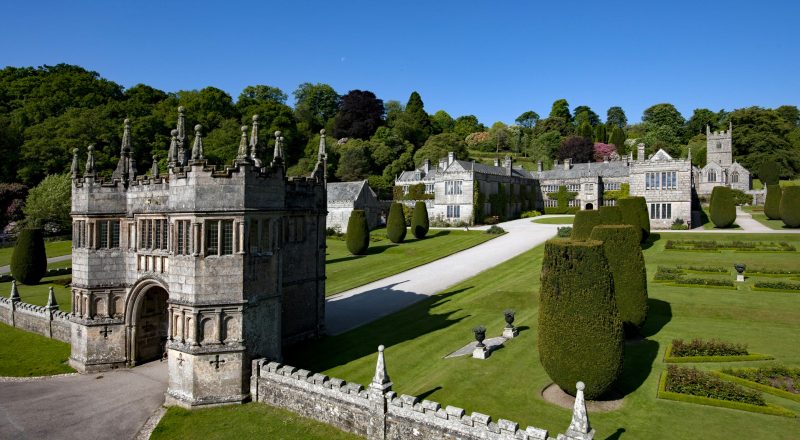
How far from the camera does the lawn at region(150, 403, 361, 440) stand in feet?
50.2

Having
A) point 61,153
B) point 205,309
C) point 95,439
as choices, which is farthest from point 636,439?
point 61,153

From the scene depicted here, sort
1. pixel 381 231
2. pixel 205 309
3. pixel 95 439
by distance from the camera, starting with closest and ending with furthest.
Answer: pixel 95 439, pixel 205 309, pixel 381 231

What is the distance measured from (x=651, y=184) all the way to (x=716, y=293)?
106ft

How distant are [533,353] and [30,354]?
84.0 feet

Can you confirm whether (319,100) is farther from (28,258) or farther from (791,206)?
(791,206)

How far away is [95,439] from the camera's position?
51.3 feet

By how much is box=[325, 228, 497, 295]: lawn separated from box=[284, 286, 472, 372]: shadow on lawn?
9226mm

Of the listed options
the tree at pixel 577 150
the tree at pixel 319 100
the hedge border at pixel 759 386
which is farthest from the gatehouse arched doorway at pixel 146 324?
the tree at pixel 319 100

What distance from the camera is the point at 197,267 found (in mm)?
17250

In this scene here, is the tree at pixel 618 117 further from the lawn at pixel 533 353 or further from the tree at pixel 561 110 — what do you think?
the lawn at pixel 533 353

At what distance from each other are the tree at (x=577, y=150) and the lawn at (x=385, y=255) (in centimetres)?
5988

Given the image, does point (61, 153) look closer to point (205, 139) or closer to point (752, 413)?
point (205, 139)

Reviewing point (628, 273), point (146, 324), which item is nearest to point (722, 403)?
point (628, 273)

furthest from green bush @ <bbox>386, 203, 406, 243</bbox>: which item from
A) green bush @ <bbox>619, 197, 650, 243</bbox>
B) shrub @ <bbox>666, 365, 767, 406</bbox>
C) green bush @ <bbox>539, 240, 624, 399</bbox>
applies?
shrub @ <bbox>666, 365, 767, 406</bbox>
